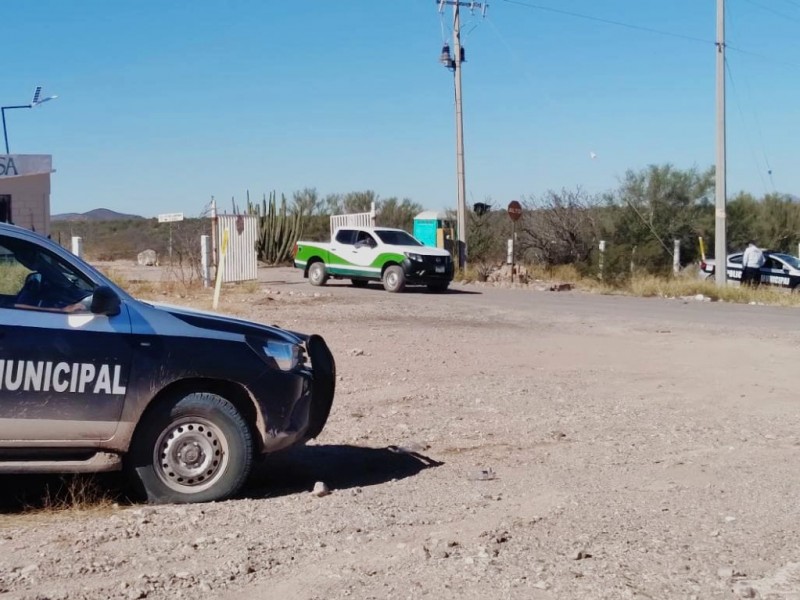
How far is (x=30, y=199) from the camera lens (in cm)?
2919

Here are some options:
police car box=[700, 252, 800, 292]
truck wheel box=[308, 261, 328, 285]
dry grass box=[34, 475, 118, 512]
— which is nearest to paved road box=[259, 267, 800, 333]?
truck wheel box=[308, 261, 328, 285]

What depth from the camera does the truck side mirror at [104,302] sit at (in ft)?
20.5

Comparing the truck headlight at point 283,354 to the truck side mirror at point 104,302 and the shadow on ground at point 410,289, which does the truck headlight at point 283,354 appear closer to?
the truck side mirror at point 104,302

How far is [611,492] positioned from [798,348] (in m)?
9.92

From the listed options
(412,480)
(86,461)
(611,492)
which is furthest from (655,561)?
(86,461)

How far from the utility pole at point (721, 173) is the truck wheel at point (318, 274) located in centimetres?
1095

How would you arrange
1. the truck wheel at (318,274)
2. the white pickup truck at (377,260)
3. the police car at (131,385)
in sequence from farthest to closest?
the truck wheel at (318,274), the white pickup truck at (377,260), the police car at (131,385)

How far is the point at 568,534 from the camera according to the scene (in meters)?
5.93

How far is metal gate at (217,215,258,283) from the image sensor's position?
27.3 m

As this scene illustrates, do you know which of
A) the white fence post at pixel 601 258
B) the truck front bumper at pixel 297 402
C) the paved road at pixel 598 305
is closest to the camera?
the truck front bumper at pixel 297 402

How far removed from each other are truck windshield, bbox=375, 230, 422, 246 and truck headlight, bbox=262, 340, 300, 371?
20.9 meters

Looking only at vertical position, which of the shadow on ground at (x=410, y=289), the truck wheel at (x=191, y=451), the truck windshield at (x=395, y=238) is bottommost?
the truck wheel at (x=191, y=451)

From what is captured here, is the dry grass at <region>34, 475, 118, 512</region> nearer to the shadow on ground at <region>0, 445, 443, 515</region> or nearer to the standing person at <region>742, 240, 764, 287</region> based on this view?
the shadow on ground at <region>0, 445, 443, 515</region>

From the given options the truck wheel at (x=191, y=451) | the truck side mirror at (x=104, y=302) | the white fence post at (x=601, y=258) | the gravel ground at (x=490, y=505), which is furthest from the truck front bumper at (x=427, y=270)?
the truck side mirror at (x=104, y=302)
